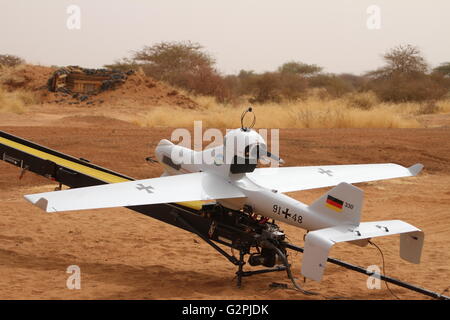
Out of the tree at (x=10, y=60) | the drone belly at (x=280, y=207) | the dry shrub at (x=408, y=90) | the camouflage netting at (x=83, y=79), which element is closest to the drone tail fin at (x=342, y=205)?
the drone belly at (x=280, y=207)

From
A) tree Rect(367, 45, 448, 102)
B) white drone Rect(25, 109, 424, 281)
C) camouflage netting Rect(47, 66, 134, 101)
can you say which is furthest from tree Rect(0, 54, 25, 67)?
white drone Rect(25, 109, 424, 281)

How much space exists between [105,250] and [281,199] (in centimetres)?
322

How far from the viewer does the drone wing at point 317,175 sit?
298 inches

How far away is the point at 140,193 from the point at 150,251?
2.79 m

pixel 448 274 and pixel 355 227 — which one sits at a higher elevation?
pixel 355 227

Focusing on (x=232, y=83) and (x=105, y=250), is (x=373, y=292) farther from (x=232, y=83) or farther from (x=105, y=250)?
(x=232, y=83)

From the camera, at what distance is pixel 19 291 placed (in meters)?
6.97

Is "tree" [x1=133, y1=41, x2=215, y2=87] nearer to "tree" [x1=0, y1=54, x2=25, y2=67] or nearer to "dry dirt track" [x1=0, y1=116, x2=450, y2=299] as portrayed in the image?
→ "tree" [x1=0, y1=54, x2=25, y2=67]

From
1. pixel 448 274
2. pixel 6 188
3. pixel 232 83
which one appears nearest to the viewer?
pixel 448 274

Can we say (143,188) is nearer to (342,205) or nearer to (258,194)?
(258,194)

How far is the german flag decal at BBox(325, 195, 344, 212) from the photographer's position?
6477mm

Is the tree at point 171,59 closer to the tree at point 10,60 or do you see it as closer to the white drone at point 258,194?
the tree at point 10,60

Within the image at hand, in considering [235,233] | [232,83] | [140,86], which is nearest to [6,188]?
[235,233]

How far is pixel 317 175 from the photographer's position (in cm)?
805
